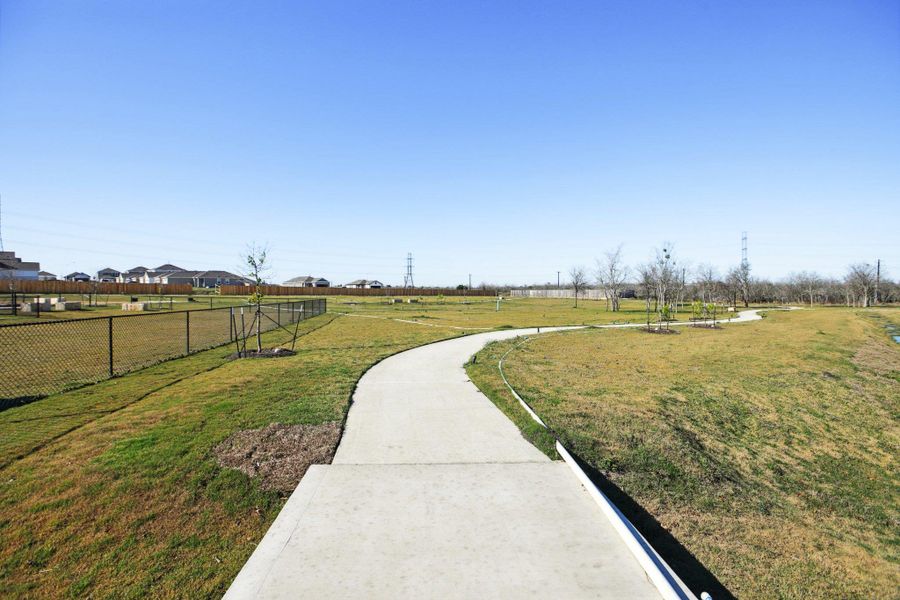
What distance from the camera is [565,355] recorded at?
1530cm

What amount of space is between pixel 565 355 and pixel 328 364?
25.9ft

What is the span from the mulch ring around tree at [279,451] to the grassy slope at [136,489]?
0.64 feet

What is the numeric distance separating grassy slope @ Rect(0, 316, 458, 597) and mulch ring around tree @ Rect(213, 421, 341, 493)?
194mm

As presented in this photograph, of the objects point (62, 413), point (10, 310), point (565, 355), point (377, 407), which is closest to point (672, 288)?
point (565, 355)

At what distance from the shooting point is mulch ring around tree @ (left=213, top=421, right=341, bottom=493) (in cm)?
526

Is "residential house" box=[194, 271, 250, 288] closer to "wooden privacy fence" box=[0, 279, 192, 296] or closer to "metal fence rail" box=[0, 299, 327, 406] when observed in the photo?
"wooden privacy fence" box=[0, 279, 192, 296]

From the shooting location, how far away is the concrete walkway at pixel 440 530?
3.15m

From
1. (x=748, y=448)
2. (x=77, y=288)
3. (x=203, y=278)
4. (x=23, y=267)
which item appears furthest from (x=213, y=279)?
(x=748, y=448)

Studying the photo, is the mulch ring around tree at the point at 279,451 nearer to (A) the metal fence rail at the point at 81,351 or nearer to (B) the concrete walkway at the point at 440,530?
(B) the concrete walkway at the point at 440,530

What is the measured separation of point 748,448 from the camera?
8.24 m

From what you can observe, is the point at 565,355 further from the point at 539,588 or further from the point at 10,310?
the point at 10,310

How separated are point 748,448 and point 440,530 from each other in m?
7.14

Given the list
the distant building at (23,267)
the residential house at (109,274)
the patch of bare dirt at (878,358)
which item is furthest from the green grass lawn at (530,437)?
the residential house at (109,274)

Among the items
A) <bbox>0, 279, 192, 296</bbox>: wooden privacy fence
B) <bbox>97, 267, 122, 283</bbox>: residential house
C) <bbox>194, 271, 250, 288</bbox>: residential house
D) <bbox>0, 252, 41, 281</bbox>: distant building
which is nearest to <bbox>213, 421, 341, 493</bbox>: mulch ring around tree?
<bbox>0, 279, 192, 296</bbox>: wooden privacy fence
